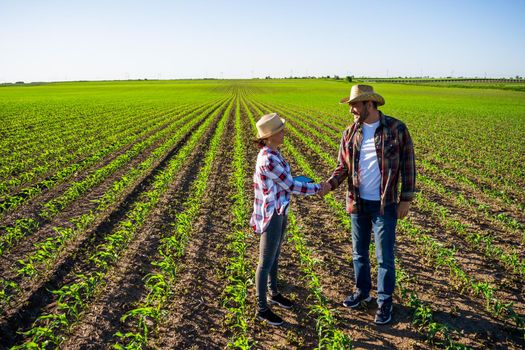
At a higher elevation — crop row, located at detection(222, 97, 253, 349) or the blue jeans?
the blue jeans

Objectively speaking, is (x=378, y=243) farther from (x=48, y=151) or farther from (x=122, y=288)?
(x=48, y=151)

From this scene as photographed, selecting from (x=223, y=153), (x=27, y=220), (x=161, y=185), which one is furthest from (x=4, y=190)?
(x=223, y=153)

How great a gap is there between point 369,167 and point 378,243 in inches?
34.5

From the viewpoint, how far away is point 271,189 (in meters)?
3.84

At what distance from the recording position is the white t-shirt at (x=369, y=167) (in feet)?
13.0

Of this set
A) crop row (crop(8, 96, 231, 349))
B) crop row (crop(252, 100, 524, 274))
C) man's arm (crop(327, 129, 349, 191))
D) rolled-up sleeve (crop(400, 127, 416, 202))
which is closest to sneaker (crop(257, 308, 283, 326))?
man's arm (crop(327, 129, 349, 191))

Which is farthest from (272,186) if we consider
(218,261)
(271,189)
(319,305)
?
(218,261)

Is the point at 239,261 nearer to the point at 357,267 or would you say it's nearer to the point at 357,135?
the point at 357,267

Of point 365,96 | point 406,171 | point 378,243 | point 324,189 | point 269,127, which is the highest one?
point 365,96

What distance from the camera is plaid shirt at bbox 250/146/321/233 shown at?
373cm

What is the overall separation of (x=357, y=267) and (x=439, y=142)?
15689 mm

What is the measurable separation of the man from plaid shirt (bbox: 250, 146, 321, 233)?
0.59 m

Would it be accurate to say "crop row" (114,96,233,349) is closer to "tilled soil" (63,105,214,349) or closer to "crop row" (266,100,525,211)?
"tilled soil" (63,105,214,349)

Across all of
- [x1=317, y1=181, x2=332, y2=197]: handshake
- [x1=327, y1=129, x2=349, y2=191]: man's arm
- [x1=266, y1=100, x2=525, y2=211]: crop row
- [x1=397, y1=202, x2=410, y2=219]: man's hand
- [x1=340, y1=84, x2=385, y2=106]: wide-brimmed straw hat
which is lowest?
[x1=266, y1=100, x2=525, y2=211]: crop row
